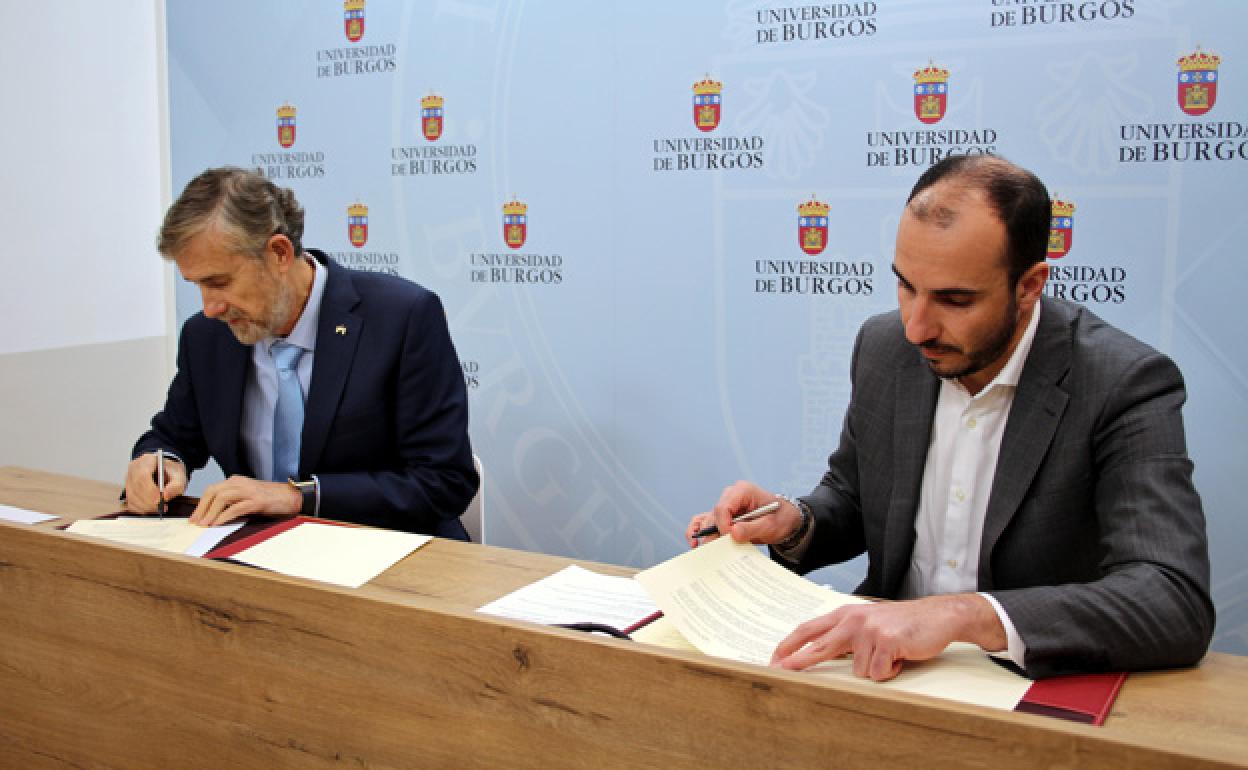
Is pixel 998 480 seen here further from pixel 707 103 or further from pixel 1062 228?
pixel 707 103

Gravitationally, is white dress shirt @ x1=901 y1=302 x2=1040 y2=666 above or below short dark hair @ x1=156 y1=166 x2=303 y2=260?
below

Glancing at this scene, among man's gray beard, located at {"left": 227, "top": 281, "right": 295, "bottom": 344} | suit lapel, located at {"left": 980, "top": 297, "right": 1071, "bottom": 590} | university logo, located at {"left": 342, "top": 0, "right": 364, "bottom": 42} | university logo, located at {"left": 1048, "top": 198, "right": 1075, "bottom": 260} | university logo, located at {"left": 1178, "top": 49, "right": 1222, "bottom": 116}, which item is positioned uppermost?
university logo, located at {"left": 342, "top": 0, "right": 364, "bottom": 42}

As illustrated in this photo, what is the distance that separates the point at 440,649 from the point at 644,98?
7.19 feet

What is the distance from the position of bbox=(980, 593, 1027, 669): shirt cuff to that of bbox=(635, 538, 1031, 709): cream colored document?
0.06 ft

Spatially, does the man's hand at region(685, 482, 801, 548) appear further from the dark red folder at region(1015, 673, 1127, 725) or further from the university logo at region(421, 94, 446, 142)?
the university logo at region(421, 94, 446, 142)

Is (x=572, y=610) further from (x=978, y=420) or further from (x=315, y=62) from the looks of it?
(x=315, y=62)

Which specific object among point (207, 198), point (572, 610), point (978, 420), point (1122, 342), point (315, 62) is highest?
point (315, 62)

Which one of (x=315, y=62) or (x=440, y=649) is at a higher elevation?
(x=315, y=62)

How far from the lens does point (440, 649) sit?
4.27 ft

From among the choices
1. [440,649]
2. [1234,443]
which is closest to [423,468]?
[440,649]

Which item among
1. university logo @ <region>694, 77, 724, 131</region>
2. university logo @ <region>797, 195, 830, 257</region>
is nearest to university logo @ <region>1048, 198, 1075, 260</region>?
university logo @ <region>797, 195, 830, 257</region>

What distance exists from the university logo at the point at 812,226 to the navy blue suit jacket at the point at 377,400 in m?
1.07

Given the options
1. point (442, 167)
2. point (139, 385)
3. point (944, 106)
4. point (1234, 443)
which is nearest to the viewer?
point (1234, 443)

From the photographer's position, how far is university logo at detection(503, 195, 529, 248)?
3.40 m
